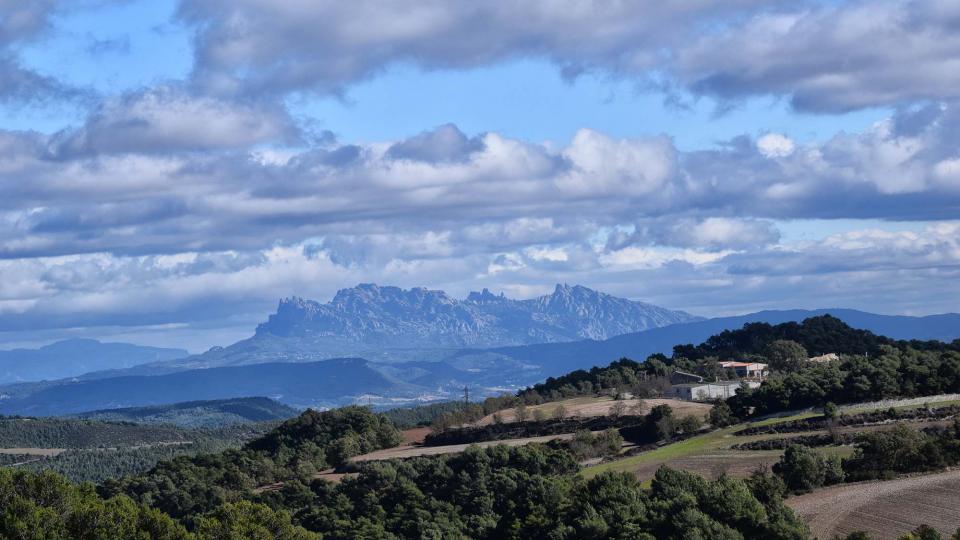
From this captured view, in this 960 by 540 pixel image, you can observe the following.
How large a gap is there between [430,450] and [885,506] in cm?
6847

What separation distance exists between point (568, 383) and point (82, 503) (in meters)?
118

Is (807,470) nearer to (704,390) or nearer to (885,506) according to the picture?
(885,506)

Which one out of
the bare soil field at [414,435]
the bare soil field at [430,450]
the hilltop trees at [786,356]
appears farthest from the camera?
the hilltop trees at [786,356]

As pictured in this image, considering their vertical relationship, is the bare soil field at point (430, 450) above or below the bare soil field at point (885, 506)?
above

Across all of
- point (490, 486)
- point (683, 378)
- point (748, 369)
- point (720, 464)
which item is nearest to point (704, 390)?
point (683, 378)

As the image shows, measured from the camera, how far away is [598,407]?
485 feet

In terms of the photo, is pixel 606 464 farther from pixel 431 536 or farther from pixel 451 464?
pixel 431 536

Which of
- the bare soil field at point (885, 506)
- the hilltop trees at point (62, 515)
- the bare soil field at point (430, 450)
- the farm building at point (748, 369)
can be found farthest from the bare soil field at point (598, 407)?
the hilltop trees at point (62, 515)

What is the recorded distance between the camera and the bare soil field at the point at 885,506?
220ft

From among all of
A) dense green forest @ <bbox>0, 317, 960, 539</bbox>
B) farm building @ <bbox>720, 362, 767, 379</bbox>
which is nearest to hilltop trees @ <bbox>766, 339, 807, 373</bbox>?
farm building @ <bbox>720, 362, 767, 379</bbox>

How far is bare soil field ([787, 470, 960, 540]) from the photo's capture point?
67125mm

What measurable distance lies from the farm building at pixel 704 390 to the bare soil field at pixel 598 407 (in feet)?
15.2

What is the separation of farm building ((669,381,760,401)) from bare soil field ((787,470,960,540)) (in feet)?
239

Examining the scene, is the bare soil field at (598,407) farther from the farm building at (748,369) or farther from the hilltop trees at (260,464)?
the farm building at (748,369)
